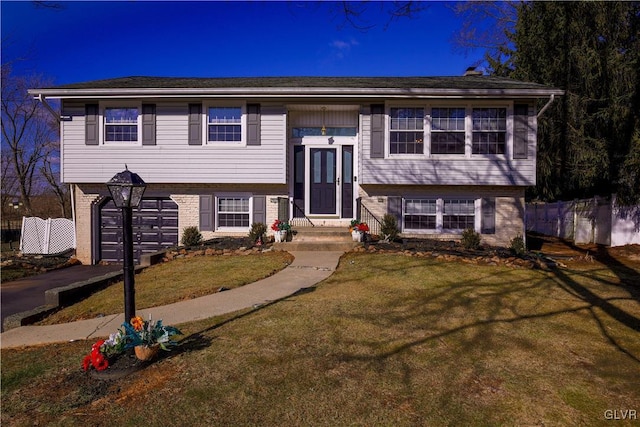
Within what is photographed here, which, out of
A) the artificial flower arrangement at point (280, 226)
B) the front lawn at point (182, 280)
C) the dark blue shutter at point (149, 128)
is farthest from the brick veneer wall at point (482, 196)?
the dark blue shutter at point (149, 128)

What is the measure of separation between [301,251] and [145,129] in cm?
657

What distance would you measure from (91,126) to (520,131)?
13591 millimetres

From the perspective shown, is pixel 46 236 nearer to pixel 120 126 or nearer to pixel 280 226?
pixel 120 126

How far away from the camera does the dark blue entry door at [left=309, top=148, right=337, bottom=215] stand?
477 inches

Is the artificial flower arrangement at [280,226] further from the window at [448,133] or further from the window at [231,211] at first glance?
the window at [448,133]

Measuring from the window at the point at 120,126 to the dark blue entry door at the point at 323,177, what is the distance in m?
5.92

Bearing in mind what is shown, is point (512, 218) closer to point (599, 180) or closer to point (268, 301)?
point (599, 180)

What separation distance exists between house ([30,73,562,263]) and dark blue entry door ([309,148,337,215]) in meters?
0.03

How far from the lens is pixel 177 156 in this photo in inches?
459

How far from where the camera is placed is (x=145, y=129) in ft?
38.3

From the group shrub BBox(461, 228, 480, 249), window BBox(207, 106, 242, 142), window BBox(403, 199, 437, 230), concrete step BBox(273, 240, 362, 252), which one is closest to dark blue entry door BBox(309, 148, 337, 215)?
concrete step BBox(273, 240, 362, 252)

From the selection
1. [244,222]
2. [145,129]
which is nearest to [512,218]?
[244,222]

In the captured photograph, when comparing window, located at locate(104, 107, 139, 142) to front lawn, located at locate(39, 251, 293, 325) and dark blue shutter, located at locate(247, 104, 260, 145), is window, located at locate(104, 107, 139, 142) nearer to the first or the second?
dark blue shutter, located at locate(247, 104, 260, 145)

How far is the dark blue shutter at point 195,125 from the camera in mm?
11570
